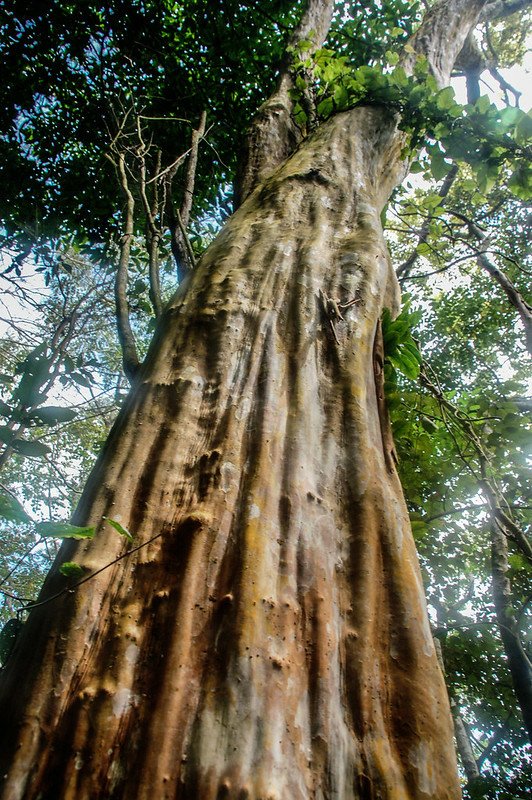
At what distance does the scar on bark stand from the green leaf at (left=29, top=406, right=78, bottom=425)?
87 cm

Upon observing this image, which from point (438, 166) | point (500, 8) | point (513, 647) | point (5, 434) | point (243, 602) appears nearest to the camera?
point (243, 602)

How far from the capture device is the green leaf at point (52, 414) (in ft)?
4.15

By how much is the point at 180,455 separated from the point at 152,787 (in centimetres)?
62

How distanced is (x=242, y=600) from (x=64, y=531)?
37 centimetres

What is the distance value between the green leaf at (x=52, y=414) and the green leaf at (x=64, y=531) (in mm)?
404

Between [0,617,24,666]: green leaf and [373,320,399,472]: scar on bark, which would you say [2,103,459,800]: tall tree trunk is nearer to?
[373,320,399,472]: scar on bark

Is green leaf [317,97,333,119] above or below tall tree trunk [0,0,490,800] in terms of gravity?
above

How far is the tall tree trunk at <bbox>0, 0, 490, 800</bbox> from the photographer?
72 cm

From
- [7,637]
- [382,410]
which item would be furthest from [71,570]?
[382,410]

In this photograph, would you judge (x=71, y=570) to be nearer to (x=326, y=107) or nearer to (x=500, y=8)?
(x=326, y=107)

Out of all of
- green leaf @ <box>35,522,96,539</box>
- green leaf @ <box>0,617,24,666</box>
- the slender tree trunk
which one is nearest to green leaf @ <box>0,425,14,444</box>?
green leaf @ <box>35,522,96,539</box>

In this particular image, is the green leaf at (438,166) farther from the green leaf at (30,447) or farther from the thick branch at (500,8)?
the thick branch at (500,8)

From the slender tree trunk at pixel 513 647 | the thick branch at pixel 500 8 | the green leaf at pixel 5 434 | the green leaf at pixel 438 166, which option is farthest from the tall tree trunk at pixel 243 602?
the thick branch at pixel 500 8

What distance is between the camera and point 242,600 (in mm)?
858
